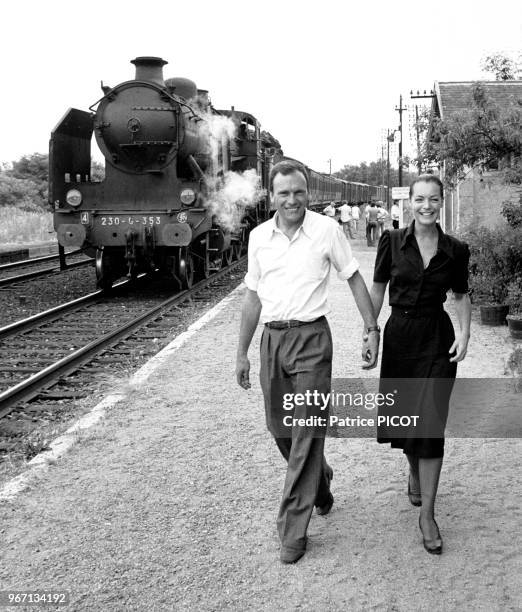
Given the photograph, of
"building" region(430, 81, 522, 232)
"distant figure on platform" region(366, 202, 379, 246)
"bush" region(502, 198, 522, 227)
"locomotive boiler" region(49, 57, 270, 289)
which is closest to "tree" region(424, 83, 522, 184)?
"building" region(430, 81, 522, 232)

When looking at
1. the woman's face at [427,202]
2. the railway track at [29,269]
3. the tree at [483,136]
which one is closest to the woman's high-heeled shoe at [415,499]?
the woman's face at [427,202]

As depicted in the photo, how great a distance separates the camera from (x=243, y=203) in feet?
56.9

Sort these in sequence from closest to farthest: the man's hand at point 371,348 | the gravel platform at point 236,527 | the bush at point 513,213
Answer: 1. the gravel platform at point 236,527
2. the man's hand at point 371,348
3. the bush at point 513,213

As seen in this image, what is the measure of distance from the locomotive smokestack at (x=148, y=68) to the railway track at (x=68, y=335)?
12.4 feet

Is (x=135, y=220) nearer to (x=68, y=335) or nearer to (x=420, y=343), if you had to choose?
(x=68, y=335)

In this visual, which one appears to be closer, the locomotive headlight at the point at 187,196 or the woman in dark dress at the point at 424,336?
the woman in dark dress at the point at 424,336

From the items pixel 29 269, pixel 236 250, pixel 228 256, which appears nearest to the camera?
pixel 228 256

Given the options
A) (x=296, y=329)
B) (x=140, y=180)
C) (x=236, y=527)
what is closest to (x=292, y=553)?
(x=236, y=527)

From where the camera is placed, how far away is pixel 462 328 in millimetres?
4047

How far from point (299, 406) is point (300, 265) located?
0.68 m

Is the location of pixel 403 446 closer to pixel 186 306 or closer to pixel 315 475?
pixel 315 475

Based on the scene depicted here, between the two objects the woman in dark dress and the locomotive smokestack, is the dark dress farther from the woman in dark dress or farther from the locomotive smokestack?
the locomotive smokestack

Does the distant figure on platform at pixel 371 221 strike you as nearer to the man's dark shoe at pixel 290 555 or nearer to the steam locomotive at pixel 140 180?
the steam locomotive at pixel 140 180

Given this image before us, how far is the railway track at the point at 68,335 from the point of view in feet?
24.5
